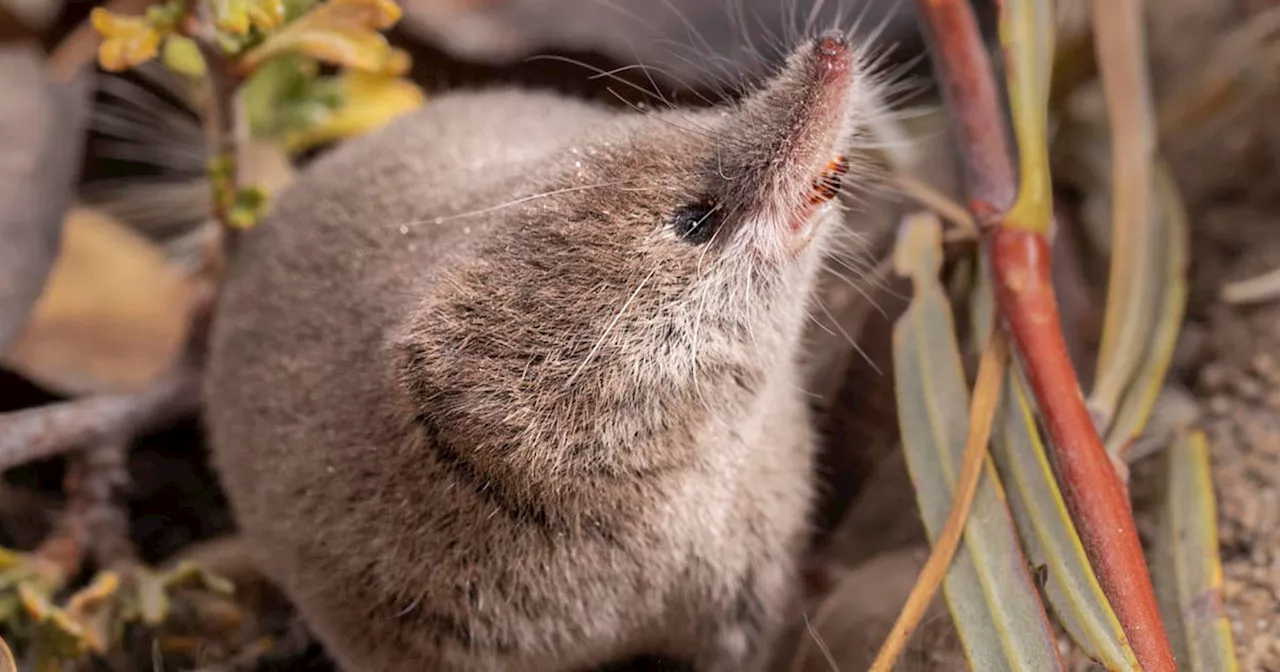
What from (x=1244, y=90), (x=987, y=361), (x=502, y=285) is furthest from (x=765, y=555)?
(x=1244, y=90)

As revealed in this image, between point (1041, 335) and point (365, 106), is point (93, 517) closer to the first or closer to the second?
point (365, 106)

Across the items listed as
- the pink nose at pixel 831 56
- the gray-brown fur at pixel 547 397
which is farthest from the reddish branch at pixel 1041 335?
the pink nose at pixel 831 56

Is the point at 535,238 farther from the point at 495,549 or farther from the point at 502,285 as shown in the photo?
the point at 495,549

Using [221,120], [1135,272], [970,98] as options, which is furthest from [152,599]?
[1135,272]

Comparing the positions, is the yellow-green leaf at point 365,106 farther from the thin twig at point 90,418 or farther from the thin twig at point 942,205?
the thin twig at point 942,205

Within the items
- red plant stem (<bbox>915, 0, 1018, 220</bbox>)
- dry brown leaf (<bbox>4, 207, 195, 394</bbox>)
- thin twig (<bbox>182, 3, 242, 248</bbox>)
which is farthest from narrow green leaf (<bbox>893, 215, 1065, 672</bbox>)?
dry brown leaf (<bbox>4, 207, 195, 394</bbox>)

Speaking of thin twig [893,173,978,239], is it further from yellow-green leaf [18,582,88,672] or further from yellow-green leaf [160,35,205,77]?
yellow-green leaf [18,582,88,672]
